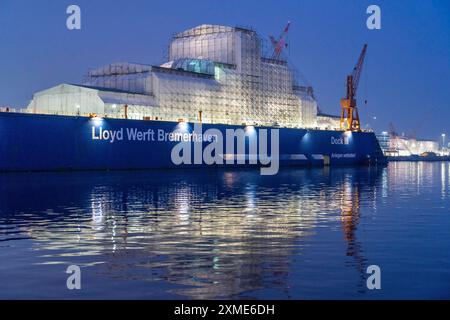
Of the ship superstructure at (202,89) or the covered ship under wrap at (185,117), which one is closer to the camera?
the covered ship under wrap at (185,117)

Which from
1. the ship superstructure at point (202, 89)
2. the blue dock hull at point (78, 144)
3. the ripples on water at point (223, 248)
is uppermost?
the ship superstructure at point (202, 89)

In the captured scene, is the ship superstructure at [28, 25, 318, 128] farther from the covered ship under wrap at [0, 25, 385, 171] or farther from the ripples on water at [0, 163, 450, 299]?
the ripples on water at [0, 163, 450, 299]

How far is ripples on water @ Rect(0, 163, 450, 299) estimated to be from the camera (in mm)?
13180

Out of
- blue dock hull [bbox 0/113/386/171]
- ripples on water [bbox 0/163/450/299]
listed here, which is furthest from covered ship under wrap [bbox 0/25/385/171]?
ripples on water [bbox 0/163/450/299]

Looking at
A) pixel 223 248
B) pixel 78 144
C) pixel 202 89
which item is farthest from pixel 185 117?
pixel 223 248

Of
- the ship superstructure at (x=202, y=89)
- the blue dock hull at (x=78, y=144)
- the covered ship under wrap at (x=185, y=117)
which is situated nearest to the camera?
the blue dock hull at (x=78, y=144)

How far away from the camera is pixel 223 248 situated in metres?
18.1

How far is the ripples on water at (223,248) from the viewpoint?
1318 centimetres

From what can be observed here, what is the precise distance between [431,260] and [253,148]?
270 feet

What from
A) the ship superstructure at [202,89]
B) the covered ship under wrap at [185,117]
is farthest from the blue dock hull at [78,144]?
the ship superstructure at [202,89]

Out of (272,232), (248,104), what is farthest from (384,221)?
(248,104)

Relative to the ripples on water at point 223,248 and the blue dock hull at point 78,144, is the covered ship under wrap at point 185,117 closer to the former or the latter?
the blue dock hull at point 78,144

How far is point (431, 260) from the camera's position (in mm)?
16344
